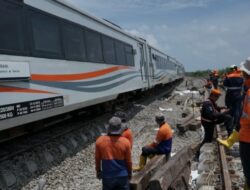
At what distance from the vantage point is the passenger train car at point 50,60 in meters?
6.53

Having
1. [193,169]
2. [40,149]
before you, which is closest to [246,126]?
[193,169]

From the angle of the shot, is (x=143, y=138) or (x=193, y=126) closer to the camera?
(x=143, y=138)

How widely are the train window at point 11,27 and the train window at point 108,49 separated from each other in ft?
16.7

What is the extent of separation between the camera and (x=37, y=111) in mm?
7230

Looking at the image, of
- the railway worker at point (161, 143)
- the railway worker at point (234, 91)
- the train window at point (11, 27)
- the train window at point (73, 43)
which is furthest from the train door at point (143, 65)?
the train window at point (11, 27)

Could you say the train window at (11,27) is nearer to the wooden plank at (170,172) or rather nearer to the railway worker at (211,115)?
the wooden plank at (170,172)

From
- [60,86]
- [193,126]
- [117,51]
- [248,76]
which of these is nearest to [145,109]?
[117,51]

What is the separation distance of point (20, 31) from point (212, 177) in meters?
4.14

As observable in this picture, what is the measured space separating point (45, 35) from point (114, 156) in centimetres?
378

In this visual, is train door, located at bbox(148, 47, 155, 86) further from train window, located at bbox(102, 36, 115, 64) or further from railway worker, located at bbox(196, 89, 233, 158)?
railway worker, located at bbox(196, 89, 233, 158)

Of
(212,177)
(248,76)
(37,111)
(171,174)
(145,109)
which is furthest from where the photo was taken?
(145,109)

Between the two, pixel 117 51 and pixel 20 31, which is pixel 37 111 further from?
pixel 117 51

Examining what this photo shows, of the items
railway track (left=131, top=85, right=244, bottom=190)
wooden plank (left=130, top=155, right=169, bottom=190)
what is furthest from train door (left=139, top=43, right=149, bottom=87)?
wooden plank (left=130, top=155, right=169, bottom=190)

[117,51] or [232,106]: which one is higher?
[117,51]
